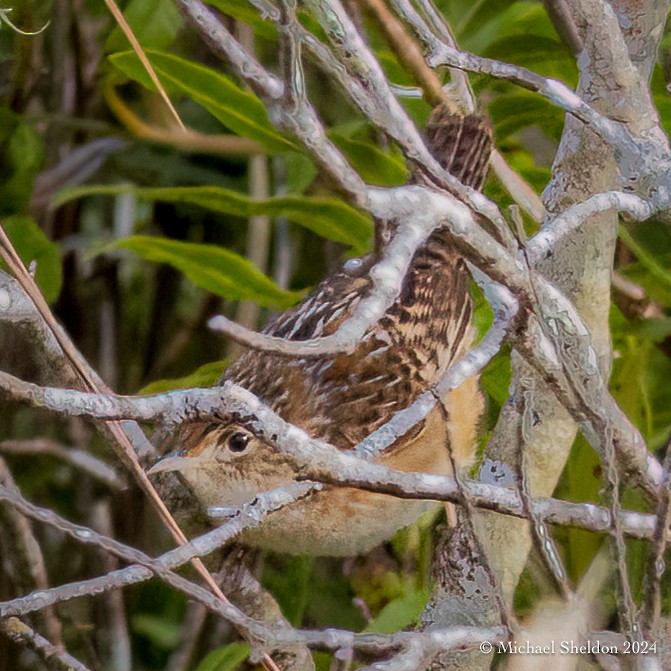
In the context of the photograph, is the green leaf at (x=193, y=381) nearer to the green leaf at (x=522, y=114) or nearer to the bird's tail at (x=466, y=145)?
the bird's tail at (x=466, y=145)

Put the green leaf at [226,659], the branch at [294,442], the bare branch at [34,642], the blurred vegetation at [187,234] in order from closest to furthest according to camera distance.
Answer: the branch at [294,442], the bare branch at [34,642], the green leaf at [226,659], the blurred vegetation at [187,234]

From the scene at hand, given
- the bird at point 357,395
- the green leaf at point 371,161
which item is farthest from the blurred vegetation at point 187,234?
the bird at point 357,395

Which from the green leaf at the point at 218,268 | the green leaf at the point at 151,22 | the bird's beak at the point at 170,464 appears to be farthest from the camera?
the green leaf at the point at 151,22

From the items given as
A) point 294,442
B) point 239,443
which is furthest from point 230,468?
point 294,442

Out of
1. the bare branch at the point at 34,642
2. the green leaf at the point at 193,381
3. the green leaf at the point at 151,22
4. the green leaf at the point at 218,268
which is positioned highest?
the green leaf at the point at 151,22

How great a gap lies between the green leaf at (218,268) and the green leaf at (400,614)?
892 millimetres

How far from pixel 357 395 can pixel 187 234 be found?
6.37ft

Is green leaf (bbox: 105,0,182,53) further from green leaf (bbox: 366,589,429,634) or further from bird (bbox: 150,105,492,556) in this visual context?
green leaf (bbox: 366,589,429,634)

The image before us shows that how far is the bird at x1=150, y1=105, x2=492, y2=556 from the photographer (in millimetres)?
2410

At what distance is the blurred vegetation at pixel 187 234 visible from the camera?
274 cm

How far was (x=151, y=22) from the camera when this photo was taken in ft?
10.6

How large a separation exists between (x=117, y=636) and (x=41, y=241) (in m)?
1.19

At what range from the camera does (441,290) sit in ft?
8.79

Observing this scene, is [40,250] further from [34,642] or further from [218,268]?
[34,642]
